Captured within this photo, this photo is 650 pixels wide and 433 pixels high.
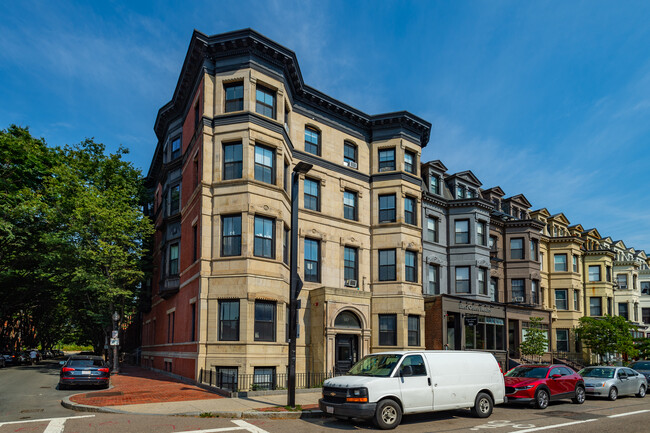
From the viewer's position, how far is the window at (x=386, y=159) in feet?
99.8

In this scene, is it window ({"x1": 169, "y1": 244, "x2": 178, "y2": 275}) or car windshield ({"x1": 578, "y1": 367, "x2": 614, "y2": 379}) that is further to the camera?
window ({"x1": 169, "y1": 244, "x2": 178, "y2": 275})

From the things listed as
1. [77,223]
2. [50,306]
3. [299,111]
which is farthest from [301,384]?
[50,306]

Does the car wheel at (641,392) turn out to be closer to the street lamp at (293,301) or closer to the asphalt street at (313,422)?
the asphalt street at (313,422)

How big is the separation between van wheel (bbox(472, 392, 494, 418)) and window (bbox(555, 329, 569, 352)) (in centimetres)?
3154

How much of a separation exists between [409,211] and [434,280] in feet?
18.6

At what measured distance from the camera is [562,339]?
42.8 m

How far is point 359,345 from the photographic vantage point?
Result: 88.1 ft

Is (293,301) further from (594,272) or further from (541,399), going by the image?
(594,272)

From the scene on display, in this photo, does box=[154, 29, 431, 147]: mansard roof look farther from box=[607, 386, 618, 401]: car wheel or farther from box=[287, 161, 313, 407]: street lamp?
box=[607, 386, 618, 401]: car wheel

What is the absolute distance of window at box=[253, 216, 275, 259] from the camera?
22.2 meters

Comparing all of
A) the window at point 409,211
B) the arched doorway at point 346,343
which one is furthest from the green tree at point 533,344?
the arched doorway at point 346,343

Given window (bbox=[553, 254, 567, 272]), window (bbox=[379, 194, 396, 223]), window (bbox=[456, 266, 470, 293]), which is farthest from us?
window (bbox=[553, 254, 567, 272])

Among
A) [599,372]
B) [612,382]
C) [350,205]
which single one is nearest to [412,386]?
[612,382]

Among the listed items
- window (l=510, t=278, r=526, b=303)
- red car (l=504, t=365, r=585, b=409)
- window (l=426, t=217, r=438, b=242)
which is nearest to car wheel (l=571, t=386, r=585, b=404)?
red car (l=504, t=365, r=585, b=409)
